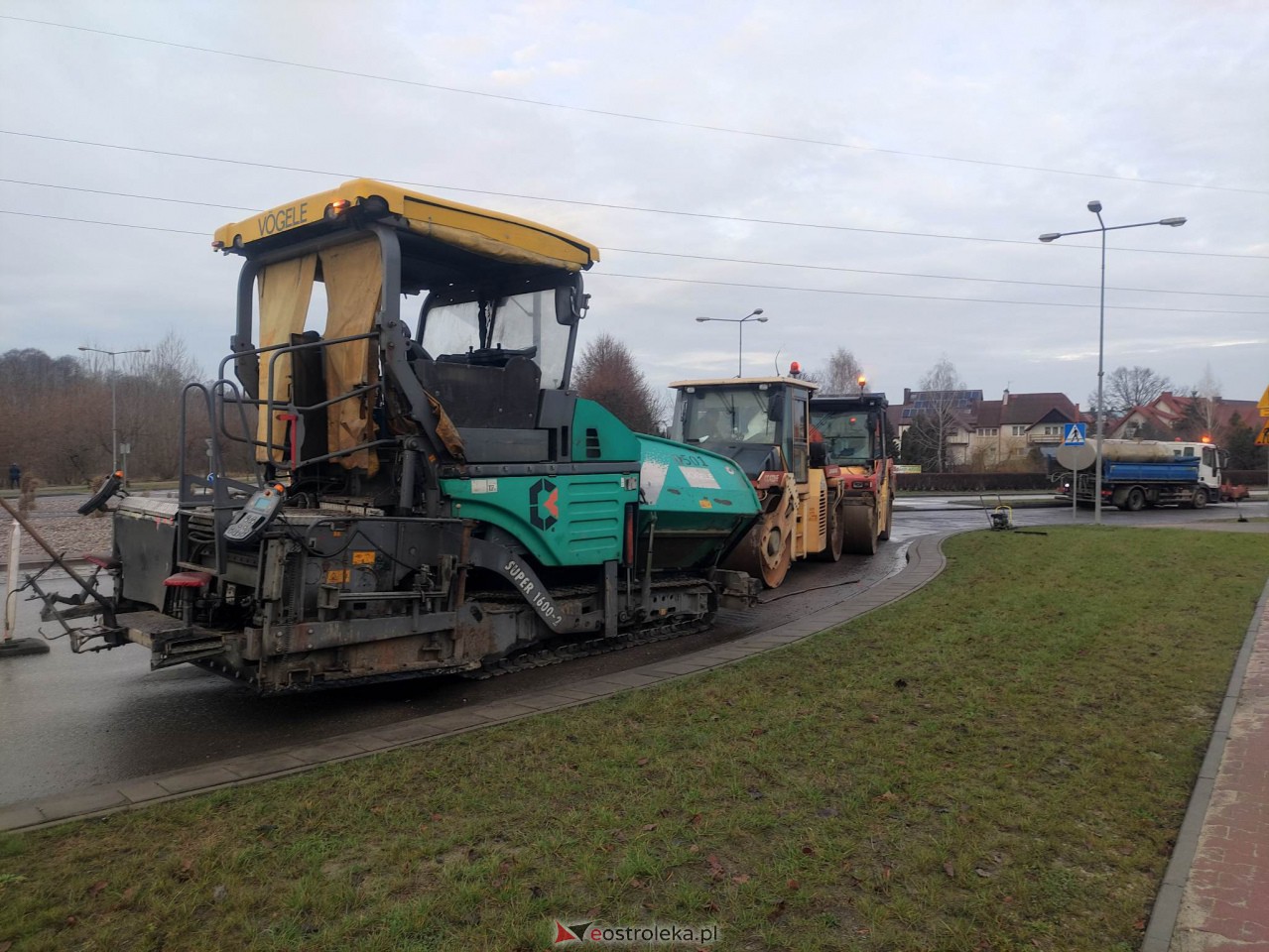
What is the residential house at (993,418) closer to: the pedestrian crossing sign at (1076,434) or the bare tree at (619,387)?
the bare tree at (619,387)

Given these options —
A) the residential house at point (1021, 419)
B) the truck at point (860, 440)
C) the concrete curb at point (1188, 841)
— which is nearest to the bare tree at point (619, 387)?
the truck at point (860, 440)

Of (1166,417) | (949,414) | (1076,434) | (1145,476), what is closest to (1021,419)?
(1166,417)

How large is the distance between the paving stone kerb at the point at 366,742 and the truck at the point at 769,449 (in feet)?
6.98

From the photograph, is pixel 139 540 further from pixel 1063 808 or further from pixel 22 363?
pixel 22 363

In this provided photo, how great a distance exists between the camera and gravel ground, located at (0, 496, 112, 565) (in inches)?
565

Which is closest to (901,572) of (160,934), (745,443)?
(745,443)

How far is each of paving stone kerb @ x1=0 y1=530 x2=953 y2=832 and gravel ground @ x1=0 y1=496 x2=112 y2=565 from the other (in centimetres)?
720

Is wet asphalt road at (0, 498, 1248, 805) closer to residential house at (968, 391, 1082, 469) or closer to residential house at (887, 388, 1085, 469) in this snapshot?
residential house at (887, 388, 1085, 469)

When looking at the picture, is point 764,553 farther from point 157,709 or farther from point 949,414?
point 949,414

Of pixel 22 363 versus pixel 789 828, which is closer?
pixel 789 828

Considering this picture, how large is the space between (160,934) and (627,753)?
98.7 inches

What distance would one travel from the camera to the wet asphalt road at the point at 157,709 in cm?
525

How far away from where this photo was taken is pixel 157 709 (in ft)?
20.8

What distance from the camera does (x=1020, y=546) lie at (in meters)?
15.6
